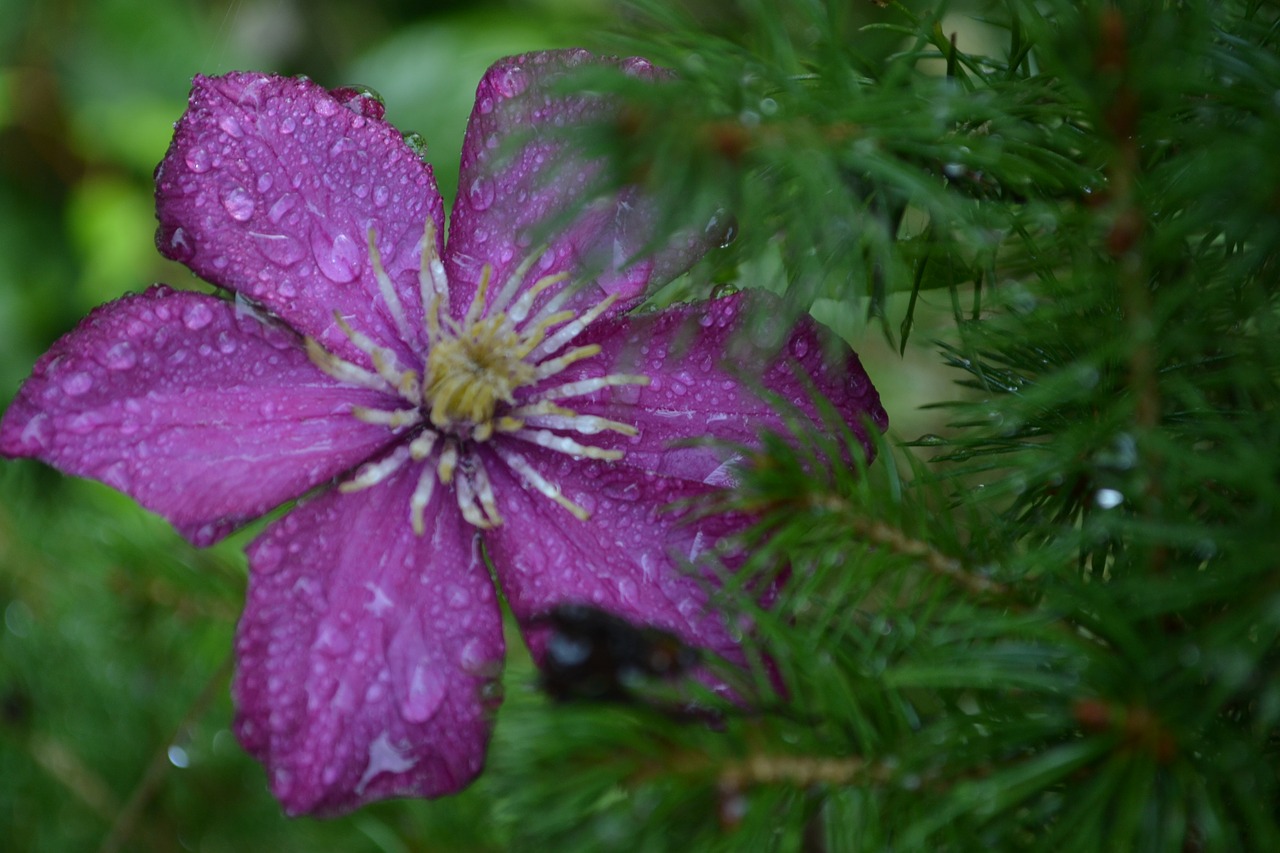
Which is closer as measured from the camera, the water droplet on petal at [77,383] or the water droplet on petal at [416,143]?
the water droplet on petal at [77,383]

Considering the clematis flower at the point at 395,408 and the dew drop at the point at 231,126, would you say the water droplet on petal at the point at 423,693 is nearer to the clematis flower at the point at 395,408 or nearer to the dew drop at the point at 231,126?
the clematis flower at the point at 395,408

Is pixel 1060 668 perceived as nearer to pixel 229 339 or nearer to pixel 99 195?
pixel 229 339

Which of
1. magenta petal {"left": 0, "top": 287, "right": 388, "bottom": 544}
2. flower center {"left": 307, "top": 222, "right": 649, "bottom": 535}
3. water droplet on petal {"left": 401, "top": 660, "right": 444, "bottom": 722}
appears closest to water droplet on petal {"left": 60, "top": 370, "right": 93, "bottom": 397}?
magenta petal {"left": 0, "top": 287, "right": 388, "bottom": 544}

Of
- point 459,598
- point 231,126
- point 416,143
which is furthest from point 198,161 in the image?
point 459,598

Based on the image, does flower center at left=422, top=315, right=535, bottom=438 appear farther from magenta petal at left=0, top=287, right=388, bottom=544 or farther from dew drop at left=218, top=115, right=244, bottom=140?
dew drop at left=218, top=115, right=244, bottom=140

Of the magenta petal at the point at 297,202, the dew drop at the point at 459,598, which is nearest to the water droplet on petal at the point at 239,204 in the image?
the magenta petal at the point at 297,202
